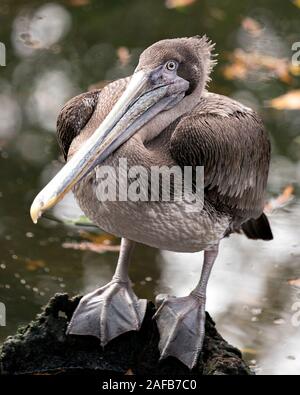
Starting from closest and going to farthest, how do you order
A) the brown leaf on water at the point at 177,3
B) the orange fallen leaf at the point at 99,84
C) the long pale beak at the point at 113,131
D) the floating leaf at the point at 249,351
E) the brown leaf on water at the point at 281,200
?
the long pale beak at the point at 113,131
the floating leaf at the point at 249,351
the brown leaf on water at the point at 281,200
the orange fallen leaf at the point at 99,84
the brown leaf on water at the point at 177,3

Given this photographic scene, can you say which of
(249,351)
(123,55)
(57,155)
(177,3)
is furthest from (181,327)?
(177,3)

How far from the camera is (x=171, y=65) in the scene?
4.57 m

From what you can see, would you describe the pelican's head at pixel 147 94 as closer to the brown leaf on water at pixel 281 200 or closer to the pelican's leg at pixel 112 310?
the pelican's leg at pixel 112 310

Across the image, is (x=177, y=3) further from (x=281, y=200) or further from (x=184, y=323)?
(x=184, y=323)

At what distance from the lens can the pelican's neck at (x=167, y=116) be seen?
4.61 m

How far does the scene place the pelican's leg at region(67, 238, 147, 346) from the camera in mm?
4512

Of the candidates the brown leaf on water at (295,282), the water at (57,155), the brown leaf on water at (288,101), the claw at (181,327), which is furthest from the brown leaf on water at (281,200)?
the claw at (181,327)

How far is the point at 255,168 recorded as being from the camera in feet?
16.3

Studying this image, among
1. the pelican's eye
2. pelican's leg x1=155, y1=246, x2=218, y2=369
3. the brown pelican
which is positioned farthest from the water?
the pelican's eye

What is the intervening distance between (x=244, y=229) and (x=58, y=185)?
1.61 metres

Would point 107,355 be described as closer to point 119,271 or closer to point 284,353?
point 119,271

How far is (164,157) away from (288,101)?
11.0 ft

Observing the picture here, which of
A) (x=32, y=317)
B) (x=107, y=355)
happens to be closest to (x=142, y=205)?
(x=107, y=355)

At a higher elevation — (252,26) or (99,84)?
(252,26)
